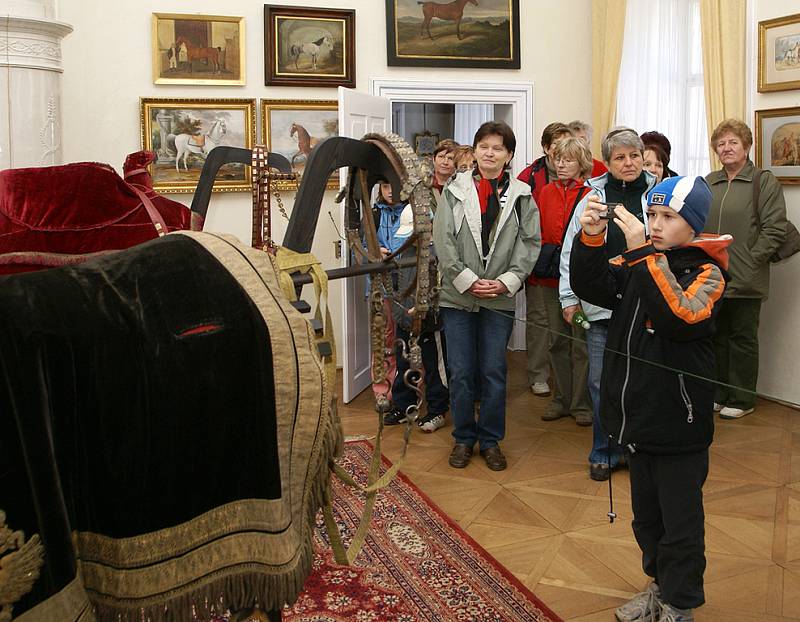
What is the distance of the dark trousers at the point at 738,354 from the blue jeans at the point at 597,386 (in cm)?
45

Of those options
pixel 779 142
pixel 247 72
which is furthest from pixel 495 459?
pixel 247 72

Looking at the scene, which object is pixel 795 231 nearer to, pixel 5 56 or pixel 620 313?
pixel 620 313

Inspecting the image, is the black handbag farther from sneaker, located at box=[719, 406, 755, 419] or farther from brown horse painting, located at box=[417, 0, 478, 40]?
sneaker, located at box=[719, 406, 755, 419]

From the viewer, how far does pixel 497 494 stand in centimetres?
452

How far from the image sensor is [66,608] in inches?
50.4

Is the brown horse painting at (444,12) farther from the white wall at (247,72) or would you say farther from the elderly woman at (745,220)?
the elderly woman at (745,220)

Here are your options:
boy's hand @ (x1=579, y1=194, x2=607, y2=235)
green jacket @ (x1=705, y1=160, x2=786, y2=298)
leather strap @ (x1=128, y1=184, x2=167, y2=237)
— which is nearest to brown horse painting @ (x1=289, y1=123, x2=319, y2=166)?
green jacket @ (x1=705, y1=160, x2=786, y2=298)

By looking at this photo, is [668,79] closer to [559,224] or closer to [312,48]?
[559,224]

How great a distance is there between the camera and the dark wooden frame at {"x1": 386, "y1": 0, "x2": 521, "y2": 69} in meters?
7.54

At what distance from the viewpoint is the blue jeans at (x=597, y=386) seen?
3.35 metres

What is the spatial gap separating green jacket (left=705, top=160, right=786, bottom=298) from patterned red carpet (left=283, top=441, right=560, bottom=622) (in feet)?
10.0

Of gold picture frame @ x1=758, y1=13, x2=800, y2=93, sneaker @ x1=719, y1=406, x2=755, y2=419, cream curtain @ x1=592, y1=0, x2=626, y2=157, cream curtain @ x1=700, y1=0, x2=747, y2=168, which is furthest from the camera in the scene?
cream curtain @ x1=592, y1=0, x2=626, y2=157

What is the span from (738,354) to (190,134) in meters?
5.05

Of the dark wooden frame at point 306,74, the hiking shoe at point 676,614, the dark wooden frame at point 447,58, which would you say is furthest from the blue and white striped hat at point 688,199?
the dark wooden frame at point 447,58
